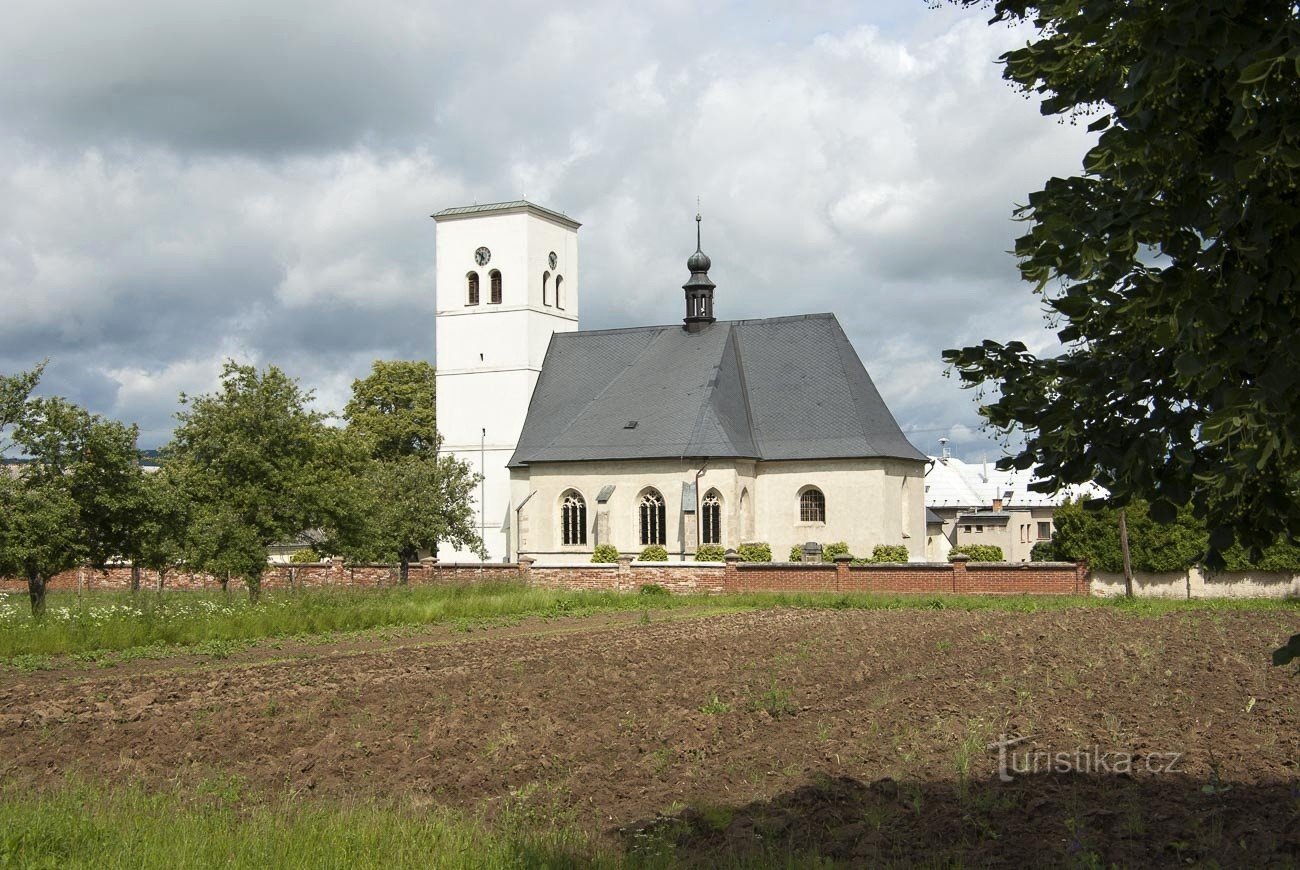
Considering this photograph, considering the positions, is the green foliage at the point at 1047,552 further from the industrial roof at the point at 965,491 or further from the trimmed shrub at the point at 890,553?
the industrial roof at the point at 965,491

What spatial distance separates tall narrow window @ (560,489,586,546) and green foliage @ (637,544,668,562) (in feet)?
12.0

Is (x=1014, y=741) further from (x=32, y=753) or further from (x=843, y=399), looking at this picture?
(x=843, y=399)

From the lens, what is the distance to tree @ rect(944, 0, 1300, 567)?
3822 millimetres

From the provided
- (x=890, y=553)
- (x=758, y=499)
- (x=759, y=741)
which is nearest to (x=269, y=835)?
(x=759, y=741)

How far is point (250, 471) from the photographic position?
29.3 m

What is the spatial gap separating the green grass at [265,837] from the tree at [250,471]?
2076 centimetres

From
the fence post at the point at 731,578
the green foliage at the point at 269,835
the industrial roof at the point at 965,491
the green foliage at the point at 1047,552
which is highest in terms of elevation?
the industrial roof at the point at 965,491

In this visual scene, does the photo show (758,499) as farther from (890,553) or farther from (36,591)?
(36,591)

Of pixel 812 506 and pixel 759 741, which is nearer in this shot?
pixel 759 741

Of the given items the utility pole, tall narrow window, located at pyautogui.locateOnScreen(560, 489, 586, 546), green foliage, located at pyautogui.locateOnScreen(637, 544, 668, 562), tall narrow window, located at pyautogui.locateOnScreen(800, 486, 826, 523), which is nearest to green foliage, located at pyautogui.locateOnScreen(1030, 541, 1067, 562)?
tall narrow window, located at pyautogui.locateOnScreen(800, 486, 826, 523)

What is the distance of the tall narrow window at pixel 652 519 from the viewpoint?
46281mm

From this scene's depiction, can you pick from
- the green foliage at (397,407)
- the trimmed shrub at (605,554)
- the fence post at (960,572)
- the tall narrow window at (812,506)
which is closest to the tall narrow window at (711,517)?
the tall narrow window at (812,506)

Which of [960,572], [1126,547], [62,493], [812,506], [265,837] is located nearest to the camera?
[265,837]

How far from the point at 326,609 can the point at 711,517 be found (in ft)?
71.9
